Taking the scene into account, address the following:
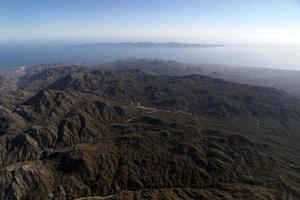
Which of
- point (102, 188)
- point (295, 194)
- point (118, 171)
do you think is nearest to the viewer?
point (295, 194)

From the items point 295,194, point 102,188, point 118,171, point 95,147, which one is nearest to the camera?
point 295,194

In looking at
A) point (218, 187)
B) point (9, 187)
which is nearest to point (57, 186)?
→ point (9, 187)

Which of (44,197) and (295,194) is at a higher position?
(295,194)

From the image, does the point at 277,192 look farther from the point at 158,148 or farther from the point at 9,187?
the point at 9,187

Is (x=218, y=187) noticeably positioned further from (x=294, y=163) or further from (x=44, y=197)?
(x=44, y=197)

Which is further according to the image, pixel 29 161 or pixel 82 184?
pixel 29 161

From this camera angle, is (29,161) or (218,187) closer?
(218,187)

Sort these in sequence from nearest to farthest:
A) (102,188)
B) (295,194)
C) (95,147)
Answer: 1. (295,194)
2. (102,188)
3. (95,147)

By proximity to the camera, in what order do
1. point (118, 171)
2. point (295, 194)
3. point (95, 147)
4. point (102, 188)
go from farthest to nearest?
point (95, 147), point (118, 171), point (102, 188), point (295, 194)

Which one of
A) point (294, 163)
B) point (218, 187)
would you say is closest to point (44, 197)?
point (218, 187)
